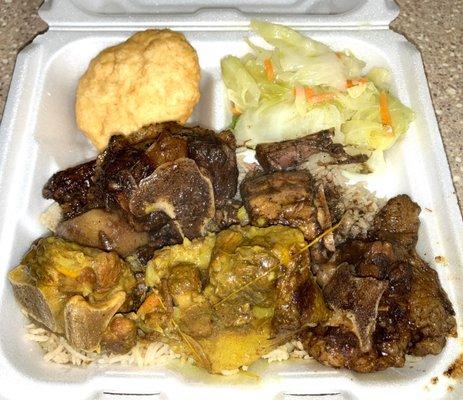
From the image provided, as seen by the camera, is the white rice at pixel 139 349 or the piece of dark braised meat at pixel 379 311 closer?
the piece of dark braised meat at pixel 379 311

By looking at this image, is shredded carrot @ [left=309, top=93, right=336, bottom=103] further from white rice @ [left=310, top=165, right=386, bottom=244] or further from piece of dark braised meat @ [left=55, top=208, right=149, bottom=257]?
piece of dark braised meat @ [left=55, top=208, right=149, bottom=257]

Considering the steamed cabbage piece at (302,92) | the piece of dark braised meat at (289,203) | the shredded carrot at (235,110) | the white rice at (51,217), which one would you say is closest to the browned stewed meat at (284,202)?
the piece of dark braised meat at (289,203)

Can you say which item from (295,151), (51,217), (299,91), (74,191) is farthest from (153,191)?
(299,91)

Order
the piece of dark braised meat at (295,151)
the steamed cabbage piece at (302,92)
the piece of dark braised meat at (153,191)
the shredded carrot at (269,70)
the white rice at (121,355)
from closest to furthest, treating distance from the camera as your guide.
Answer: the white rice at (121,355), the piece of dark braised meat at (153,191), the piece of dark braised meat at (295,151), the steamed cabbage piece at (302,92), the shredded carrot at (269,70)

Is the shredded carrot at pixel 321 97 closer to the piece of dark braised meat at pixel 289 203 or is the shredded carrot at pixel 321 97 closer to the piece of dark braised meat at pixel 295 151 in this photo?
the piece of dark braised meat at pixel 295 151

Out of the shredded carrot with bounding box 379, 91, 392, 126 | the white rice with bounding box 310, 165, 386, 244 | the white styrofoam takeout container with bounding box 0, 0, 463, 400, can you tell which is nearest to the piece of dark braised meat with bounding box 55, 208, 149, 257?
the white styrofoam takeout container with bounding box 0, 0, 463, 400

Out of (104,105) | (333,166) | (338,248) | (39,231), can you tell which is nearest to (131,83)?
(104,105)

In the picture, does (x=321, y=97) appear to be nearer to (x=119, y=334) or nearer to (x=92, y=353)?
(x=119, y=334)
